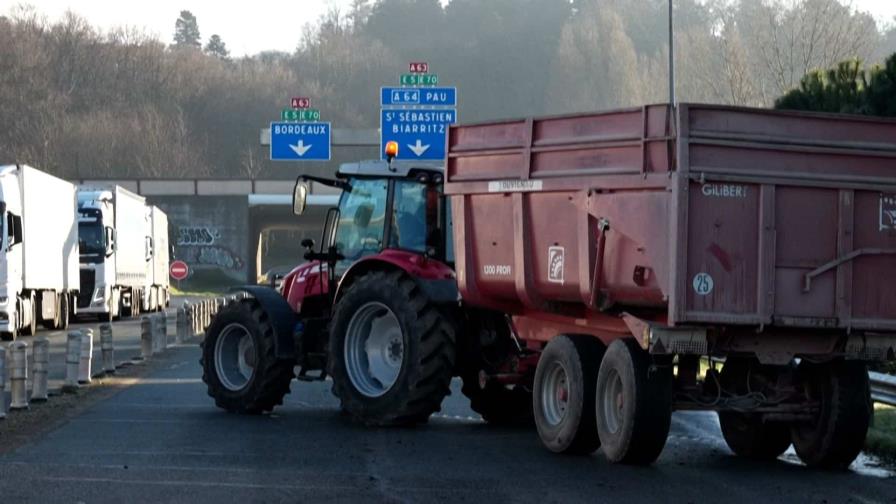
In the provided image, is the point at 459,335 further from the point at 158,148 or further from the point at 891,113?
the point at 158,148

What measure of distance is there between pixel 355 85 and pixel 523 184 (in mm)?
102336

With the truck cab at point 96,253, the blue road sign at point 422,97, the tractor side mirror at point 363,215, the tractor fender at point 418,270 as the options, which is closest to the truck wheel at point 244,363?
the tractor fender at point 418,270

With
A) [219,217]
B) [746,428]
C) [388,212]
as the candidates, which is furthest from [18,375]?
[219,217]

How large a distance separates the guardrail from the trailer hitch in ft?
9.97

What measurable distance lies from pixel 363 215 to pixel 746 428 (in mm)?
5087

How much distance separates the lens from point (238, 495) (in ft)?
32.9

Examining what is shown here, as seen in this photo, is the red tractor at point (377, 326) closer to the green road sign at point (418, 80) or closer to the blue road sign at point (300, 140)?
the green road sign at point (418, 80)

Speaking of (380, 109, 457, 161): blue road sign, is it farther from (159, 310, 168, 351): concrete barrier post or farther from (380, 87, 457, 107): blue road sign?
(159, 310, 168, 351): concrete barrier post

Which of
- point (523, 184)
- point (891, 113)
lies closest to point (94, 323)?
point (891, 113)

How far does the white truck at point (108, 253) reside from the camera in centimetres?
4241

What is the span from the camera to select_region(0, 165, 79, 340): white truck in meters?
31.1

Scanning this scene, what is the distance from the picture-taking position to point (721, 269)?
11.0 meters

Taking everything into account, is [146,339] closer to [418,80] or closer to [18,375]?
[18,375]

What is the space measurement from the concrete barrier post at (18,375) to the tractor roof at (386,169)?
12.6 ft
